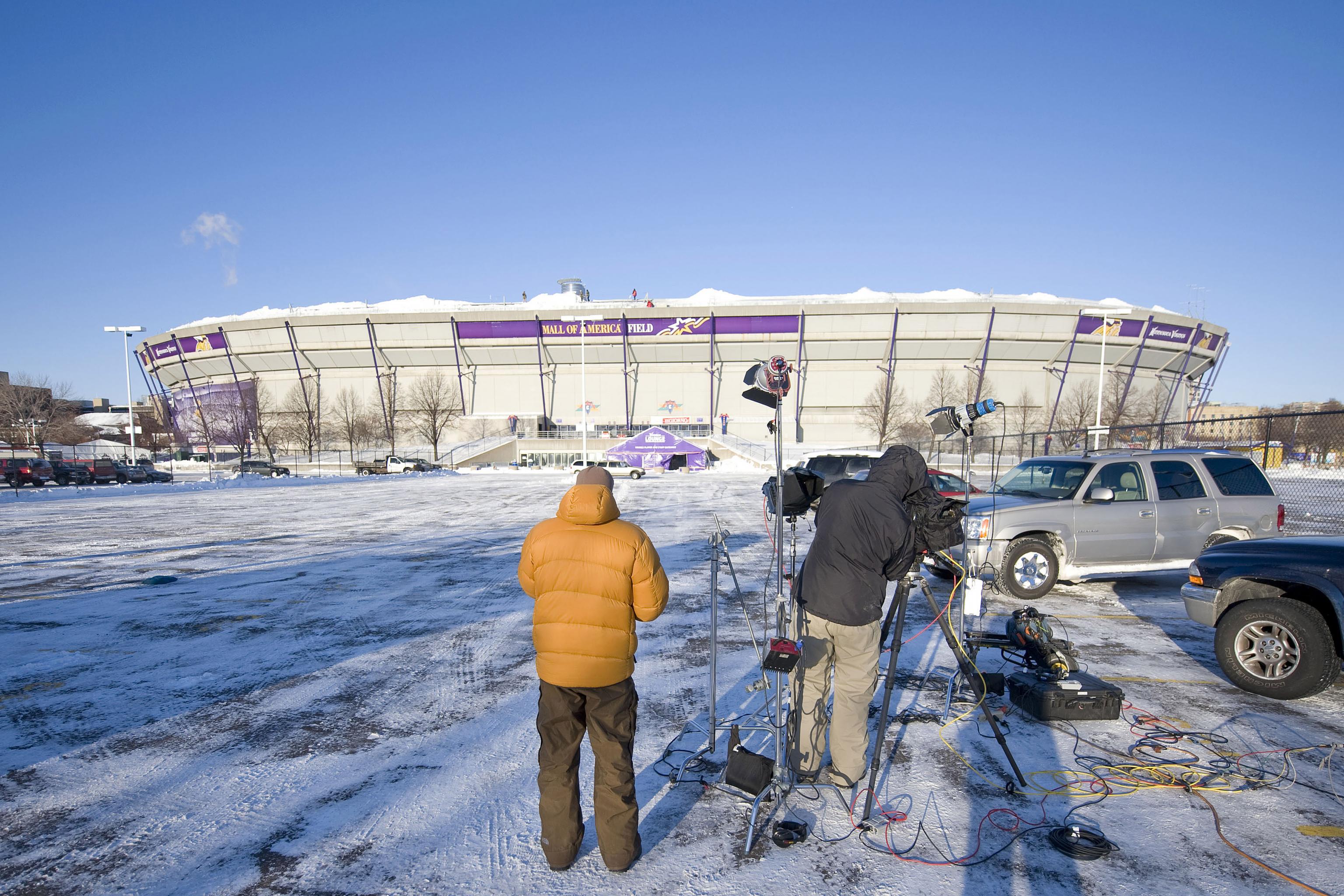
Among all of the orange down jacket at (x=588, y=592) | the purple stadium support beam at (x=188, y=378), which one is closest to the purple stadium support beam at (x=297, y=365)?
the purple stadium support beam at (x=188, y=378)

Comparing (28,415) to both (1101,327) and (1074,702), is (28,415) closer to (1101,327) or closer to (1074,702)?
(1074,702)

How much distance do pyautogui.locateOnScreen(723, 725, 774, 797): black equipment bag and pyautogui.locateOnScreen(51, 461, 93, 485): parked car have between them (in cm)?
4444

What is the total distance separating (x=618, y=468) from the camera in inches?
1715

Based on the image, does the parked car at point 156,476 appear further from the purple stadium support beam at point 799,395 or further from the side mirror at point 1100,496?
A: the side mirror at point 1100,496

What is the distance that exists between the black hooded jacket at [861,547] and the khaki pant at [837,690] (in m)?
0.12

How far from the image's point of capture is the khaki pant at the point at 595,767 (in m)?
2.98

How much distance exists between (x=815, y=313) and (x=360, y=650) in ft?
176

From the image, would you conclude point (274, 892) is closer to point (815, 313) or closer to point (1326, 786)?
point (1326, 786)

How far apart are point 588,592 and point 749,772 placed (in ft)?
5.10

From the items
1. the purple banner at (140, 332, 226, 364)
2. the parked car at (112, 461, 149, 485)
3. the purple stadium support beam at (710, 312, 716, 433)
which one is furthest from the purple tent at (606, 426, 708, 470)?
the purple banner at (140, 332, 226, 364)

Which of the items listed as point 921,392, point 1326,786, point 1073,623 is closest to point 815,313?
point 921,392

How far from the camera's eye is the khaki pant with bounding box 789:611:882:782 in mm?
3547

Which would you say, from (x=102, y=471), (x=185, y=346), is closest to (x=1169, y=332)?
(x=102, y=471)

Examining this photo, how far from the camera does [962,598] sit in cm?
451
